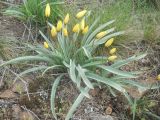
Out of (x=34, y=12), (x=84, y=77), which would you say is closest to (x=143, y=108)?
(x=84, y=77)

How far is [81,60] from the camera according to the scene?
139 inches

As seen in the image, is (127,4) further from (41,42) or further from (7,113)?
(7,113)

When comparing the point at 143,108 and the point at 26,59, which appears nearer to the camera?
the point at 26,59

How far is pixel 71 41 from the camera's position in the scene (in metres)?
3.58

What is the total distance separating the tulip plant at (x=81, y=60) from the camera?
3.35 metres

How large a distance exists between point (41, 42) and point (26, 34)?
159mm

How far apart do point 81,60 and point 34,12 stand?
0.68m

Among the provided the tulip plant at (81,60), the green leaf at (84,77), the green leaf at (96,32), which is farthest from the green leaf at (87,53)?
the green leaf at (96,32)

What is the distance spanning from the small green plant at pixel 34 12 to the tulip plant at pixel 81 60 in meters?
0.25

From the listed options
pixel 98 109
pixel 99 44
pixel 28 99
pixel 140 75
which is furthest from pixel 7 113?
pixel 140 75

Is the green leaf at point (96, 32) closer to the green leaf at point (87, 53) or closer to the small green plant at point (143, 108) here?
the green leaf at point (87, 53)

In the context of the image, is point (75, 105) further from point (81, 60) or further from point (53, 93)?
point (81, 60)

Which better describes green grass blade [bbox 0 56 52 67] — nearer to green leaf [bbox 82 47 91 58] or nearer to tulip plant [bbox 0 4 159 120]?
tulip plant [bbox 0 4 159 120]

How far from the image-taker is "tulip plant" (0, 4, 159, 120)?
3.35 m
